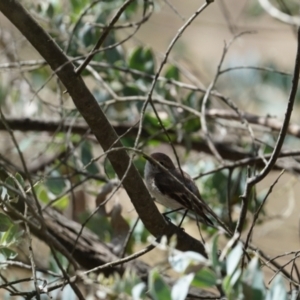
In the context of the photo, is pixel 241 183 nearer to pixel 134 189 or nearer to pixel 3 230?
pixel 134 189

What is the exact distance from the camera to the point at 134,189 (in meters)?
2.12

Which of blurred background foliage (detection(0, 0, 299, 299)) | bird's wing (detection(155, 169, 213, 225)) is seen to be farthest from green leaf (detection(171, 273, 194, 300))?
blurred background foliage (detection(0, 0, 299, 299))

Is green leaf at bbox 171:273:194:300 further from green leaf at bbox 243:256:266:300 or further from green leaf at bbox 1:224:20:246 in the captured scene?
green leaf at bbox 1:224:20:246

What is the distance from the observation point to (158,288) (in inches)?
50.1

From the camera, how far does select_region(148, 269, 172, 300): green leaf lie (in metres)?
1.25

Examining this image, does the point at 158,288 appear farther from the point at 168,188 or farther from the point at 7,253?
the point at 168,188

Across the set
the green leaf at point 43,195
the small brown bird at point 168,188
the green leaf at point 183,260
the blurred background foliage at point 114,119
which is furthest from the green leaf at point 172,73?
the green leaf at point 183,260

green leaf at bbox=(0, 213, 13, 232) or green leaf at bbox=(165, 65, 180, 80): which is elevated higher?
green leaf at bbox=(165, 65, 180, 80)

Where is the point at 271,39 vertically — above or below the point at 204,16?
below

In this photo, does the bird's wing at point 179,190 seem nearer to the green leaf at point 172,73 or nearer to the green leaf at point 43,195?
the green leaf at point 43,195

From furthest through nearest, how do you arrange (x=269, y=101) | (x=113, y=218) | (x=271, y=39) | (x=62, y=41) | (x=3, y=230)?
(x=271, y=39) → (x=269, y=101) → (x=62, y=41) → (x=113, y=218) → (x=3, y=230)

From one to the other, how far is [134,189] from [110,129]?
210mm

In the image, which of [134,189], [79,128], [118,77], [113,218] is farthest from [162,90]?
[134,189]

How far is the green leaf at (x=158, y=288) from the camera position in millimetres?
1249
